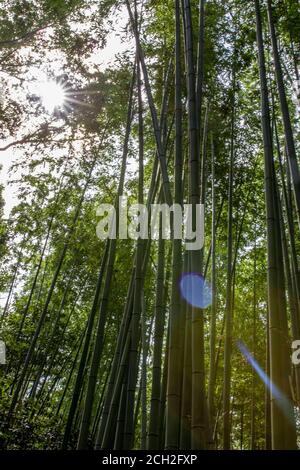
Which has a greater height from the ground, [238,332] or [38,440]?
[238,332]

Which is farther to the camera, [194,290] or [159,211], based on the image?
[159,211]

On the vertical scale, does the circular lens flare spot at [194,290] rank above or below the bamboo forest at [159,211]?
below

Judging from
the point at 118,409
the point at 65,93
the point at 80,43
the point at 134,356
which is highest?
the point at 80,43

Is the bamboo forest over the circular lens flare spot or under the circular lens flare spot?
over

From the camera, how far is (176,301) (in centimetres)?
222

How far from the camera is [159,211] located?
362cm

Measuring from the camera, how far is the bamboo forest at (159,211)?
2.54 metres

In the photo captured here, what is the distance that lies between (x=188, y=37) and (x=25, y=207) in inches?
198

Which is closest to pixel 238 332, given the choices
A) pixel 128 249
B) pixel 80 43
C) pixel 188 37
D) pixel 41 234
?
pixel 128 249

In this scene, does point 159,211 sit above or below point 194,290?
above

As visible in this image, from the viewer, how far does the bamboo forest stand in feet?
8.34
